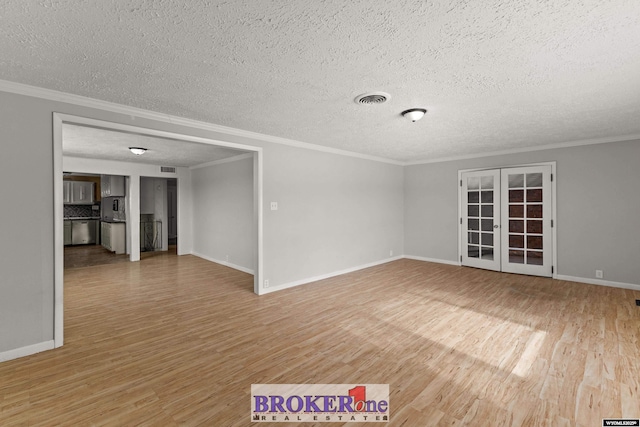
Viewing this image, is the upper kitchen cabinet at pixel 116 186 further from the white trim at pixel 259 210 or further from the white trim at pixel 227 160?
the white trim at pixel 259 210

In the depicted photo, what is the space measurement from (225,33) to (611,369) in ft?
12.9

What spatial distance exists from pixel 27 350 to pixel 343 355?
2.91 m

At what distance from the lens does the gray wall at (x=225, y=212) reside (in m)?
6.02

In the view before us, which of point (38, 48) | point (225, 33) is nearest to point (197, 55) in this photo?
point (225, 33)

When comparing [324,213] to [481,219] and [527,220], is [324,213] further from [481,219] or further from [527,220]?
[527,220]

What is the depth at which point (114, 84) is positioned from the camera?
2.56 meters

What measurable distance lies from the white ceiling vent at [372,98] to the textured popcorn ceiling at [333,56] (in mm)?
94

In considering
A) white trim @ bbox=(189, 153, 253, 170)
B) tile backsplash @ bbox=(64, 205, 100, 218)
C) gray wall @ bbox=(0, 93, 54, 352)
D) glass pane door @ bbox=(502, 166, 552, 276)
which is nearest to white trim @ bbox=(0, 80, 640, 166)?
gray wall @ bbox=(0, 93, 54, 352)

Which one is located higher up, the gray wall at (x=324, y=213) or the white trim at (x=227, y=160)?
the white trim at (x=227, y=160)

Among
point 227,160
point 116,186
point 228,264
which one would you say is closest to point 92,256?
point 116,186

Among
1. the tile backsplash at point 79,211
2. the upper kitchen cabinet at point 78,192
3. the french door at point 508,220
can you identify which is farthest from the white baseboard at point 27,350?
the tile backsplash at point 79,211

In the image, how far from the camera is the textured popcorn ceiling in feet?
5.31

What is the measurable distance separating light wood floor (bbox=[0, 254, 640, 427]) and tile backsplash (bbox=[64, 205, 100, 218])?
656cm

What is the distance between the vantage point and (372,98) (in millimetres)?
2910
